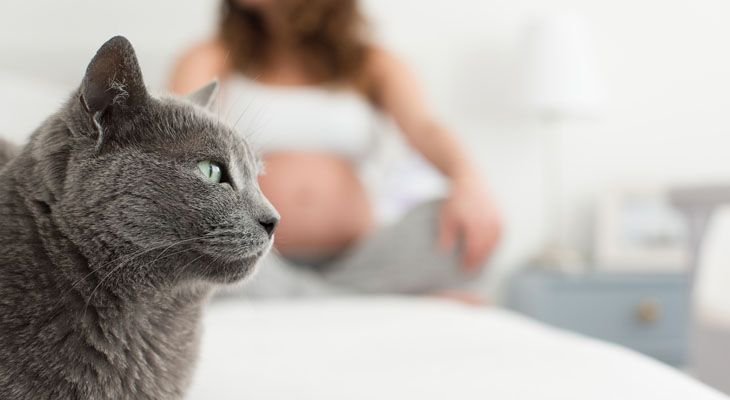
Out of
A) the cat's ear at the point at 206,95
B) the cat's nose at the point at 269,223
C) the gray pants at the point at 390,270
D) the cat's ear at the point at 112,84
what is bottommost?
the gray pants at the point at 390,270

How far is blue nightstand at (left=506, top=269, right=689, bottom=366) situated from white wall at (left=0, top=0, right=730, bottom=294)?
46cm

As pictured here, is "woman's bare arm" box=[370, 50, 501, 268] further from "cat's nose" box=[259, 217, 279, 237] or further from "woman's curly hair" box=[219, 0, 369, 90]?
"cat's nose" box=[259, 217, 279, 237]

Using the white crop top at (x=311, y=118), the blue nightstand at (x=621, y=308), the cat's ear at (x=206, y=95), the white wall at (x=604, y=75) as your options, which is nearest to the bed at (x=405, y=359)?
the cat's ear at (x=206, y=95)

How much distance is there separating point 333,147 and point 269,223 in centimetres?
126

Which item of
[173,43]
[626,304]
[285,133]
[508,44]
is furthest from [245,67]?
[626,304]

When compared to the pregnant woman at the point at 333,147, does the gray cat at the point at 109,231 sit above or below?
above

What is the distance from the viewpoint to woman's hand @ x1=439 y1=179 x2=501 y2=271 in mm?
1351

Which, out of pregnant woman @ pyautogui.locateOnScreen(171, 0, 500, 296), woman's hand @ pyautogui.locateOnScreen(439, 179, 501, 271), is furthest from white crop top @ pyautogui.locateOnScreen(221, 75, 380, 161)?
woman's hand @ pyautogui.locateOnScreen(439, 179, 501, 271)

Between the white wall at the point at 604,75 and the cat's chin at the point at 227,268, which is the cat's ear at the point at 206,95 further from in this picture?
the white wall at the point at 604,75

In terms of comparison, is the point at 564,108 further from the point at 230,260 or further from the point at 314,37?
the point at 230,260

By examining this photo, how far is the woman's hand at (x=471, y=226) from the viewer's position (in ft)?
4.43

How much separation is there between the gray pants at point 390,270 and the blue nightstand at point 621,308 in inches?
31.3

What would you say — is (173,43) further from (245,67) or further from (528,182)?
(528,182)

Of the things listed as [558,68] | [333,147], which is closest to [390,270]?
[333,147]
